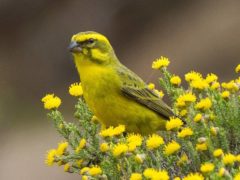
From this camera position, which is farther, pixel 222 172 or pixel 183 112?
pixel 183 112

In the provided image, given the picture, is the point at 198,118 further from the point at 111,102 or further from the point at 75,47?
the point at 75,47

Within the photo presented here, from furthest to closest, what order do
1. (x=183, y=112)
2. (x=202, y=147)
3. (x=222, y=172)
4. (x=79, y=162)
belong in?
(x=79, y=162)
(x=183, y=112)
(x=202, y=147)
(x=222, y=172)

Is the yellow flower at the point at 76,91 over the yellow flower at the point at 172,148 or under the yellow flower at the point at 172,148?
over

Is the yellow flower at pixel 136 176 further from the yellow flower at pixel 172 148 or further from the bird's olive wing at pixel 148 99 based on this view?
the bird's olive wing at pixel 148 99

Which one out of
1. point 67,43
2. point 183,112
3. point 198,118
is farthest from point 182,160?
point 67,43

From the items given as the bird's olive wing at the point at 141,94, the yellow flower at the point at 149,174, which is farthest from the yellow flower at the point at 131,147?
the bird's olive wing at the point at 141,94

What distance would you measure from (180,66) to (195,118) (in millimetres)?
7409

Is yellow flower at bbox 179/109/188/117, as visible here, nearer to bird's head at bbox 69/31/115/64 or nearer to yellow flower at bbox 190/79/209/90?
yellow flower at bbox 190/79/209/90

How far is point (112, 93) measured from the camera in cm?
533

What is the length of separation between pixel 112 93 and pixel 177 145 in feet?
3.40

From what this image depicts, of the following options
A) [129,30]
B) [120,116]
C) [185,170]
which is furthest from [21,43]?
[185,170]

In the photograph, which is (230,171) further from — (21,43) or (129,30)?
(21,43)

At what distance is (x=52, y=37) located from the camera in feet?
43.1

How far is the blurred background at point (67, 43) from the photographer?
11906mm
